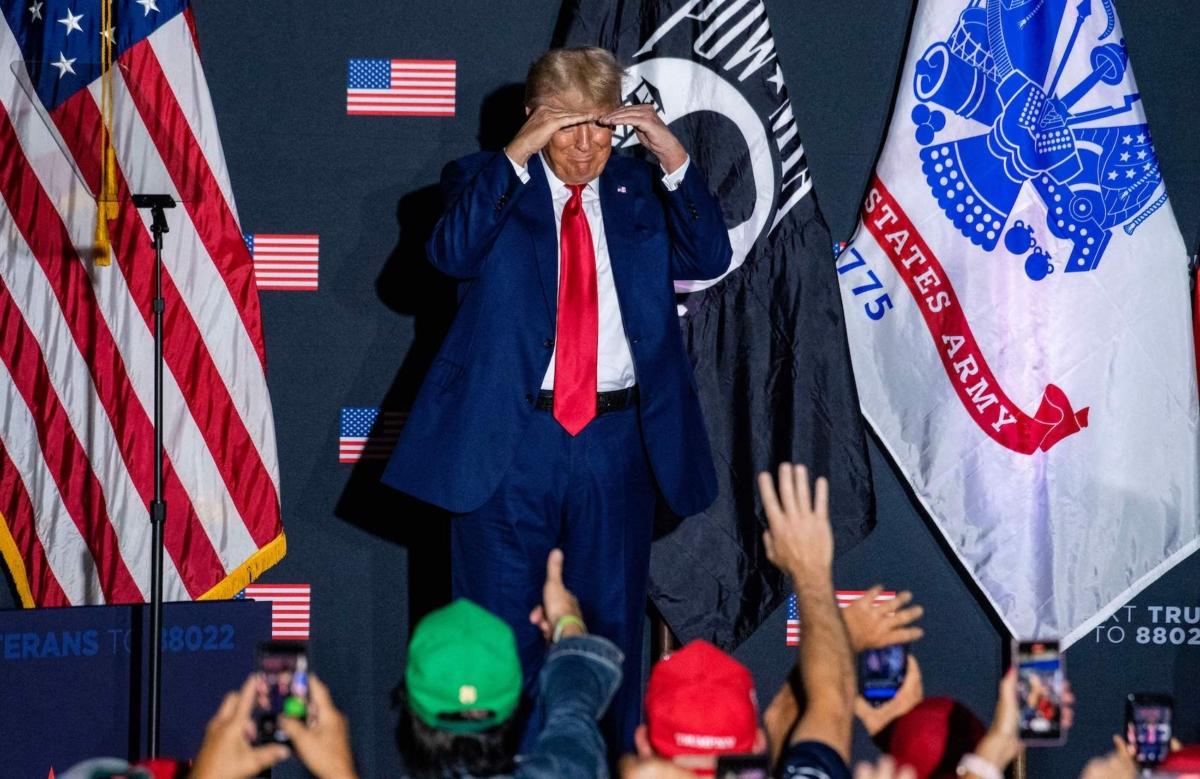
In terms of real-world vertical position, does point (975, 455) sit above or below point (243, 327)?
below

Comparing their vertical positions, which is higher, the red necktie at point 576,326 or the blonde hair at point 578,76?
the blonde hair at point 578,76

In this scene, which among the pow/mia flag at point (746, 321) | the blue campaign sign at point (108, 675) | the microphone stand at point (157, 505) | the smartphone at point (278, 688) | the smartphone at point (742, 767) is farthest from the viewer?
the pow/mia flag at point (746, 321)

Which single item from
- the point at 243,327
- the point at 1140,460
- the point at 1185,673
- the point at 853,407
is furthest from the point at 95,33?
the point at 1185,673

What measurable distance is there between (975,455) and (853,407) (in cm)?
35

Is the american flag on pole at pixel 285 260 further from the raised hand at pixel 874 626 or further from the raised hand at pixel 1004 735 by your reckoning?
the raised hand at pixel 1004 735

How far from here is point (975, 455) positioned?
411cm

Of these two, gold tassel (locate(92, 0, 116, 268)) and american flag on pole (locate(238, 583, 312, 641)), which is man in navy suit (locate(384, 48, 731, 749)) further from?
american flag on pole (locate(238, 583, 312, 641))

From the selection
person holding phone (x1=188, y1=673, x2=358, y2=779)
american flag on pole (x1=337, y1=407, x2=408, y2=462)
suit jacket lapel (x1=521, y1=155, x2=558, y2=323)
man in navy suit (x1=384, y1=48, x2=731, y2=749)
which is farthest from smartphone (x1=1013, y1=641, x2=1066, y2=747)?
american flag on pole (x1=337, y1=407, x2=408, y2=462)

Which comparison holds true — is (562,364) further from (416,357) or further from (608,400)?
(416,357)

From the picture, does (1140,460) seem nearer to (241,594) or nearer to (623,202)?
(623,202)

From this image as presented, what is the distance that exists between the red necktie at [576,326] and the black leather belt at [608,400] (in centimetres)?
2

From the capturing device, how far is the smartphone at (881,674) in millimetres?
2574

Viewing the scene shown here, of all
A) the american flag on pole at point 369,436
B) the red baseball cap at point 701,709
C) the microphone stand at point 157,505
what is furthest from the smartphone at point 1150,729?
the american flag on pole at point 369,436

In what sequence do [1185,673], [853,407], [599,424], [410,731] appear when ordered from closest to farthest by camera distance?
[410,731]
[599,424]
[853,407]
[1185,673]
